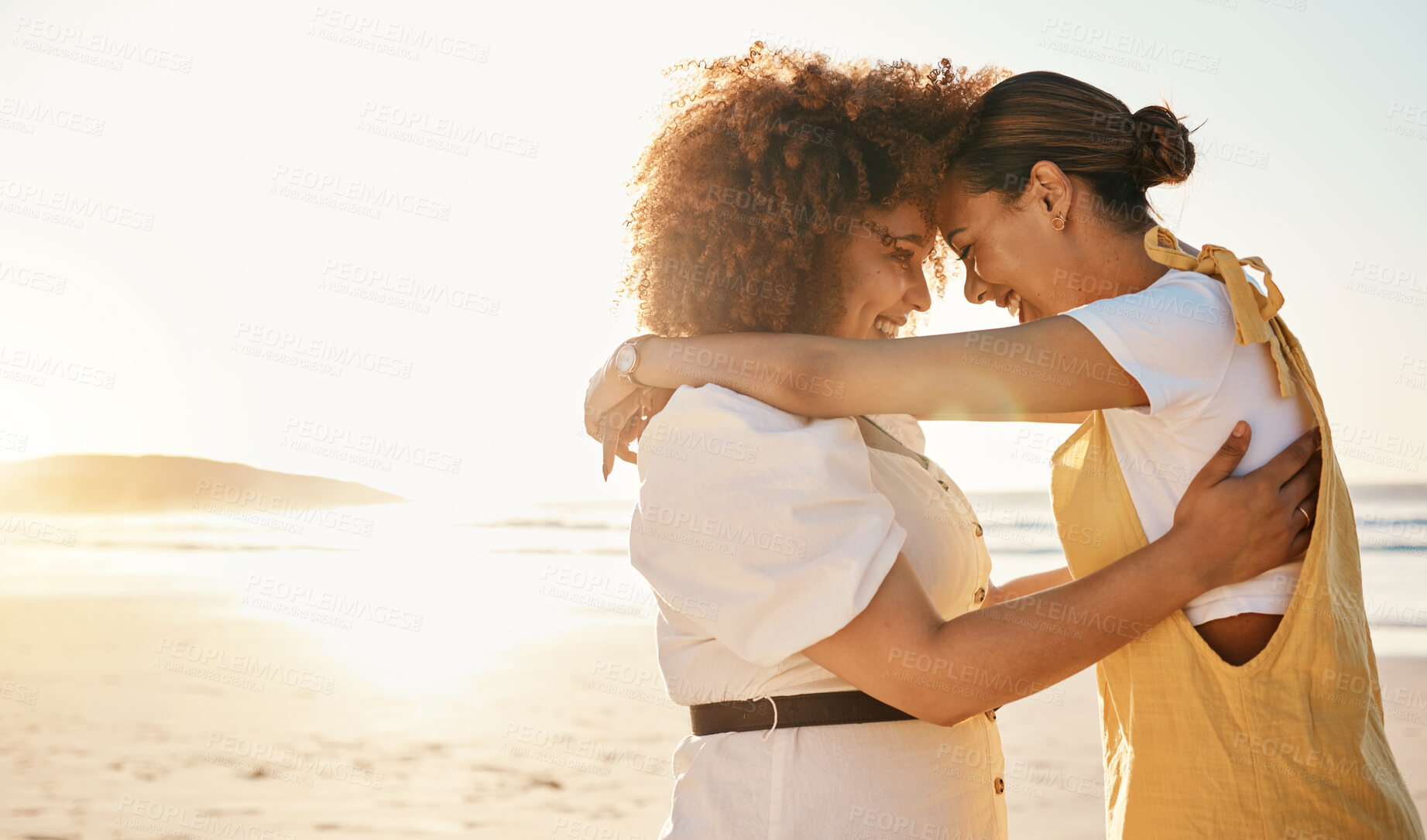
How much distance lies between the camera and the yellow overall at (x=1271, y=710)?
1.64 metres

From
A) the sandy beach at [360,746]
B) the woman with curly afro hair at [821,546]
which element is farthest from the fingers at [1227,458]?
the sandy beach at [360,746]

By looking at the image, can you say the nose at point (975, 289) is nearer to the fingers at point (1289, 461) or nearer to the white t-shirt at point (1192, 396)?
the white t-shirt at point (1192, 396)

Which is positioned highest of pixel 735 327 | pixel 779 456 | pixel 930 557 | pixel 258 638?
pixel 735 327

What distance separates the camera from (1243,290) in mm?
1705

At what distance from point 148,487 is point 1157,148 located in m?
34.3

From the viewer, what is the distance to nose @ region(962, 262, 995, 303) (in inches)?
94.6

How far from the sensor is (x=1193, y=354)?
1.68 meters

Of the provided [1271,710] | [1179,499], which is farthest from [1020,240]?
[1271,710]

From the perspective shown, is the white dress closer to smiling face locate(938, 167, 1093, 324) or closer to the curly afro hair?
the curly afro hair

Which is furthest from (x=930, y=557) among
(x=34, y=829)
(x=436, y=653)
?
(x=436, y=653)

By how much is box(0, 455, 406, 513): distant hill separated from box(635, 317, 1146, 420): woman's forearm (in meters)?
25.4

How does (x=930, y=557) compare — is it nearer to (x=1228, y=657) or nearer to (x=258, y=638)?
(x=1228, y=657)

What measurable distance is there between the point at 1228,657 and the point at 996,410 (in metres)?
0.59

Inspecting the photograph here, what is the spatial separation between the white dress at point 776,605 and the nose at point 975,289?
780 mm
